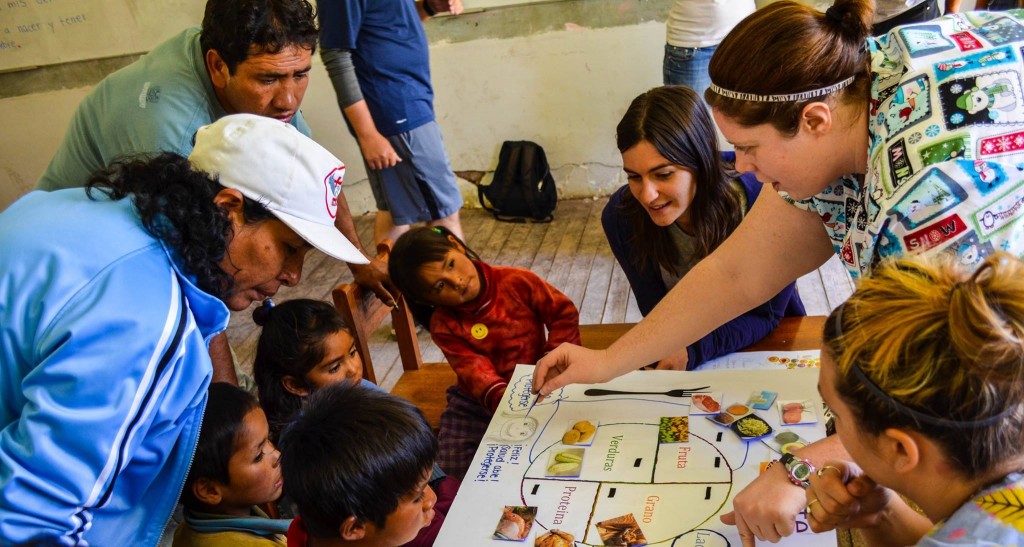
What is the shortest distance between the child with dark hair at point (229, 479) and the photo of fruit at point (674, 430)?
2.27ft

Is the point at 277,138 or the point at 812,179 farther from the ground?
the point at 277,138

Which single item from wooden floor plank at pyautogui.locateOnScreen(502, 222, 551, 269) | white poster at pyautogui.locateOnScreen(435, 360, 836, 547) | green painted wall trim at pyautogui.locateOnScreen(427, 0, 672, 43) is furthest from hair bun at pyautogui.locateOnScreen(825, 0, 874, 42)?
green painted wall trim at pyautogui.locateOnScreen(427, 0, 672, 43)

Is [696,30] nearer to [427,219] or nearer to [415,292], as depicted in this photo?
[427,219]

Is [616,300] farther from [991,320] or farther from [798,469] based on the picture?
[991,320]

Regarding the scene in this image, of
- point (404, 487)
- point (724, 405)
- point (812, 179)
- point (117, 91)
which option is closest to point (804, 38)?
point (812, 179)

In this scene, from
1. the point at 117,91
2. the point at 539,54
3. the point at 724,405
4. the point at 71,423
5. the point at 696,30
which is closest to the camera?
the point at 71,423

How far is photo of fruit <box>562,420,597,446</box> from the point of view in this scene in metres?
1.41

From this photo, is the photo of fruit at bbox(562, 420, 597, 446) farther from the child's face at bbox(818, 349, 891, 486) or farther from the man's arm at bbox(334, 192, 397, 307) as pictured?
the man's arm at bbox(334, 192, 397, 307)

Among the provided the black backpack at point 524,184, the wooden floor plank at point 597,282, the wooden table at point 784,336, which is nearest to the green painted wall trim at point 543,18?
the black backpack at point 524,184

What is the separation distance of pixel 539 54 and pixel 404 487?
3.38m

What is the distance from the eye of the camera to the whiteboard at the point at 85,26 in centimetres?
445

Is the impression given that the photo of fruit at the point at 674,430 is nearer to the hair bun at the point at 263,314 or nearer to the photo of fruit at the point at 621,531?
the photo of fruit at the point at 621,531

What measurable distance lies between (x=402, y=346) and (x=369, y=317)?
0.37ft

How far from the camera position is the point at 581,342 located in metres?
1.94
